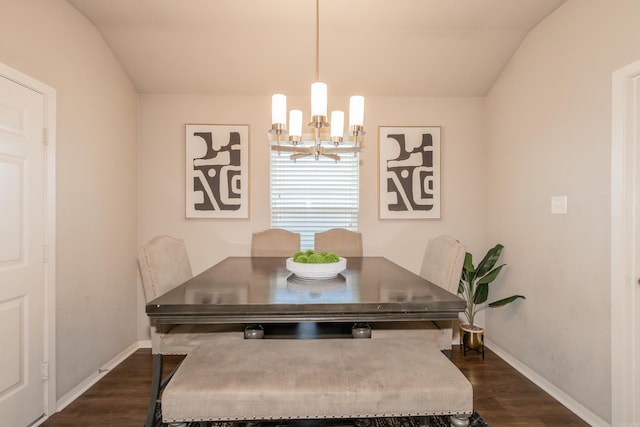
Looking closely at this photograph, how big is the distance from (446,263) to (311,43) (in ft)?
6.81

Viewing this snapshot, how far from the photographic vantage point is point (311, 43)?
9.29ft

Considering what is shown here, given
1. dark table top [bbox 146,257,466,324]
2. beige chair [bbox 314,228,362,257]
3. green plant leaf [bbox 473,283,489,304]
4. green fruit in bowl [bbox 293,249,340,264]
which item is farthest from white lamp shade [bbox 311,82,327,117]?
green plant leaf [bbox 473,283,489,304]

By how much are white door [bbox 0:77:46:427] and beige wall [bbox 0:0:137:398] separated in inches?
6.0

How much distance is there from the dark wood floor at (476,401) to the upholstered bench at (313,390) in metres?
1.12

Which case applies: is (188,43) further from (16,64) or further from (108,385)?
(108,385)

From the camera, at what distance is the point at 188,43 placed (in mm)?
2807

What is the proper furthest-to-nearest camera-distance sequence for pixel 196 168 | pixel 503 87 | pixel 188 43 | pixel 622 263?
pixel 196 168 < pixel 503 87 < pixel 188 43 < pixel 622 263

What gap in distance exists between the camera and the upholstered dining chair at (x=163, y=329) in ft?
6.06

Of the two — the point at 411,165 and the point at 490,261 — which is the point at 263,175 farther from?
the point at 490,261

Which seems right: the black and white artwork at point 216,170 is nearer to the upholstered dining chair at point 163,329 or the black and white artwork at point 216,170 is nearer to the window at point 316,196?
the window at point 316,196

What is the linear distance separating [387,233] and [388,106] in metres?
1.26

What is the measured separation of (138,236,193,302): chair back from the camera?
1874mm

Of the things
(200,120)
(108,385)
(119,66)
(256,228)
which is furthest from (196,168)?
(108,385)

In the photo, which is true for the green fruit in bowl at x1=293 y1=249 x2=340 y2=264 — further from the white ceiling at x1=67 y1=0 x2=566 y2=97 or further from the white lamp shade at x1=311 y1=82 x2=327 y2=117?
the white ceiling at x1=67 y1=0 x2=566 y2=97
